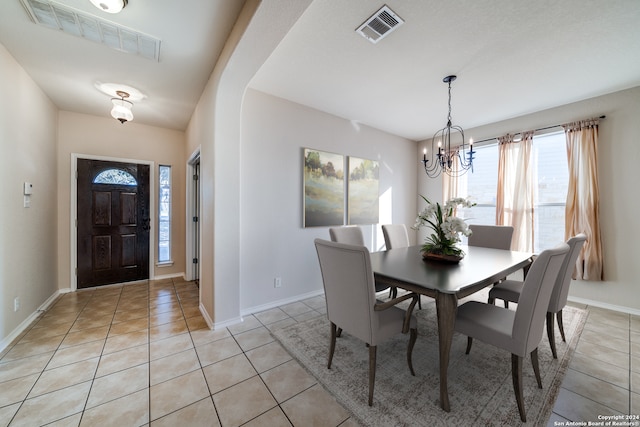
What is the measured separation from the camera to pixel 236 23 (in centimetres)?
182

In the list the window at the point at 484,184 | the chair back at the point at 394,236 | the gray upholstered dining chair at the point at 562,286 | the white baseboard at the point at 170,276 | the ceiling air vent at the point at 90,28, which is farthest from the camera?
the white baseboard at the point at 170,276

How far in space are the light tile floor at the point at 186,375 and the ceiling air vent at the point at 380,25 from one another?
2.70 metres

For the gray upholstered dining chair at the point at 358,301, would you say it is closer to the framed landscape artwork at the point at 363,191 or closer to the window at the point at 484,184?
the framed landscape artwork at the point at 363,191

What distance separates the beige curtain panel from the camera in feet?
9.76

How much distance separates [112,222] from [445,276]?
4738 mm

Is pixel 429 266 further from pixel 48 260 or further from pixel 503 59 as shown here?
pixel 48 260

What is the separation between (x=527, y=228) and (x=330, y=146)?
3205 millimetres

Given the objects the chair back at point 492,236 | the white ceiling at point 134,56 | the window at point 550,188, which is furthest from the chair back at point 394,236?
the white ceiling at point 134,56

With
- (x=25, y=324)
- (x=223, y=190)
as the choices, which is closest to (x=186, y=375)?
(x=223, y=190)

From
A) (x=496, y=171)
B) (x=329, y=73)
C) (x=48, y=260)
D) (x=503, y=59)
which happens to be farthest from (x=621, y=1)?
(x=48, y=260)

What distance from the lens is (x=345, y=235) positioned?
262 centimetres

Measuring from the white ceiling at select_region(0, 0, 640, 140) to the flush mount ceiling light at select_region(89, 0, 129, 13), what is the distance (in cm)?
9

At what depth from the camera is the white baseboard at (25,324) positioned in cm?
208

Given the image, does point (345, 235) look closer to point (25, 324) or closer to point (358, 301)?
point (358, 301)
